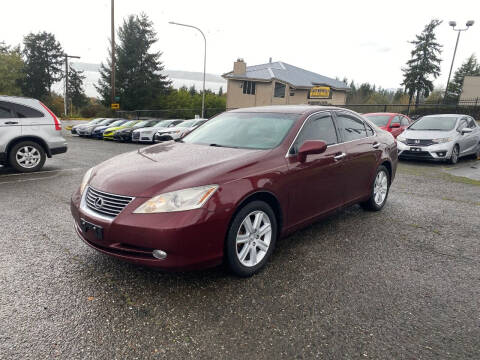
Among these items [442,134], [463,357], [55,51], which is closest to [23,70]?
[55,51]

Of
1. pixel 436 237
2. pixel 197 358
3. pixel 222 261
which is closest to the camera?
pixel 197 358

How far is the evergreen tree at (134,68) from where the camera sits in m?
47.2

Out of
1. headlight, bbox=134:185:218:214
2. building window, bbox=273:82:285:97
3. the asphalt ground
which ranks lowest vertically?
the asphalt ground

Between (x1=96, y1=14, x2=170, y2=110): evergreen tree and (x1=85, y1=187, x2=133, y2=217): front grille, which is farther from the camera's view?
(x1=96, y1=14, x2=170, y2=110): evergreen tree

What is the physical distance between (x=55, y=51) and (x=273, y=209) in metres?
80.4

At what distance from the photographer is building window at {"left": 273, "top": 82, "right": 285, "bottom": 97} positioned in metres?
42.3

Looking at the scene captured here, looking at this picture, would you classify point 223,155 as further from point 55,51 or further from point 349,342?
point 55,51

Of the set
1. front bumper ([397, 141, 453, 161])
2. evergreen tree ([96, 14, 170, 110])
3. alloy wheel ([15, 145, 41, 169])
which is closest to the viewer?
alloy wheel ([15, 145, 41, 169])

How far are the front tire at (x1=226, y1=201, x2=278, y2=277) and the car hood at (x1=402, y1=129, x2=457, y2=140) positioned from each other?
9097 millimetres

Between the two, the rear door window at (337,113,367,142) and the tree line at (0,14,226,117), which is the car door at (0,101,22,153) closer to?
the rear door window at (337,113,367,142)

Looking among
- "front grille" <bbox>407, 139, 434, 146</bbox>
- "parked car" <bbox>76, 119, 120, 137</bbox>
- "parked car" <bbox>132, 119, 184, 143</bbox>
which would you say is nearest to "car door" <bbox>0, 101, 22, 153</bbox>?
"parked car" <bbox>132, 119, 184, 143</bbox>

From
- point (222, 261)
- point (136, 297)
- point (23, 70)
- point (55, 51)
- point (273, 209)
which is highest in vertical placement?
point (55, 51)

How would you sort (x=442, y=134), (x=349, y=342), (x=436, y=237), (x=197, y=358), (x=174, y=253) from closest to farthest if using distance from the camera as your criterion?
(x=197, y=358), (x=349, y=342), (x=174, y=253), (x=436, y=237), (x=442, y=134)

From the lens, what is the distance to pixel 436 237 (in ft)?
13.8
